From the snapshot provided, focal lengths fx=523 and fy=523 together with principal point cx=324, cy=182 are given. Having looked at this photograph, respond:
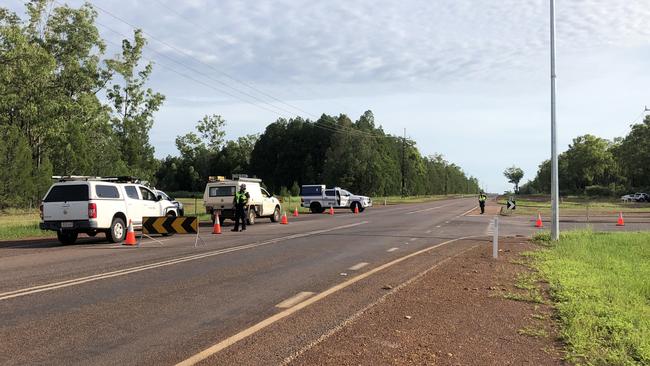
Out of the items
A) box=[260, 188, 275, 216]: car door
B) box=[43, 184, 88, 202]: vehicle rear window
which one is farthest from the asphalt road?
box=[260, 188, 275, 216]: car door

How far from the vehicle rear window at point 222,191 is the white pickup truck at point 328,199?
652 inches

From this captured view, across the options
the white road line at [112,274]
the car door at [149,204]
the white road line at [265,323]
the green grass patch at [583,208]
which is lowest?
the green grass patch at [583,208]

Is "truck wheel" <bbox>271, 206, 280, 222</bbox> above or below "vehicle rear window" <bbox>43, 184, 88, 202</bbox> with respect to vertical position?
below

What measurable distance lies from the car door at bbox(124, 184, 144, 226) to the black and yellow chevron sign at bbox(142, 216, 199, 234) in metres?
1.59

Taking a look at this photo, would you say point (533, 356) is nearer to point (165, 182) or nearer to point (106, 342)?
point (106, 342)

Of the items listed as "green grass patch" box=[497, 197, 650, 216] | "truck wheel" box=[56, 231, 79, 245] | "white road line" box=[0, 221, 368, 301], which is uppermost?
"truck wheel" box=[56, 231, 79, 245]

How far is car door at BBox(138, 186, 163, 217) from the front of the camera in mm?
18281

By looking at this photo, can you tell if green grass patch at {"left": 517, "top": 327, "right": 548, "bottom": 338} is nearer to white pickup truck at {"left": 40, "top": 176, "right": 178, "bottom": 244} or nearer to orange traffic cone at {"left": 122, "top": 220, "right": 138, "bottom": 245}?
orange traffic cone at {"left": 122, "top": 220, "right": 138, "bottom": 245}

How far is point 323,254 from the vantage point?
13.0 metres

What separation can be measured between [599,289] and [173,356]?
6.47 metres

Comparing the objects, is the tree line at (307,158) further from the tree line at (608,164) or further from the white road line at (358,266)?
the white road line at (358,266)

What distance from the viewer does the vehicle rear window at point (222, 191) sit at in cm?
2475

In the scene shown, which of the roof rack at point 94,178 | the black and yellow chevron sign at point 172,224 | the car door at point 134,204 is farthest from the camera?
the car door at point 134,204

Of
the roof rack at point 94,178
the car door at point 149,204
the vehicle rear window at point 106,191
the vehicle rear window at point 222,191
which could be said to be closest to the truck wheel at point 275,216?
the vehicle rear window at point 222,191
